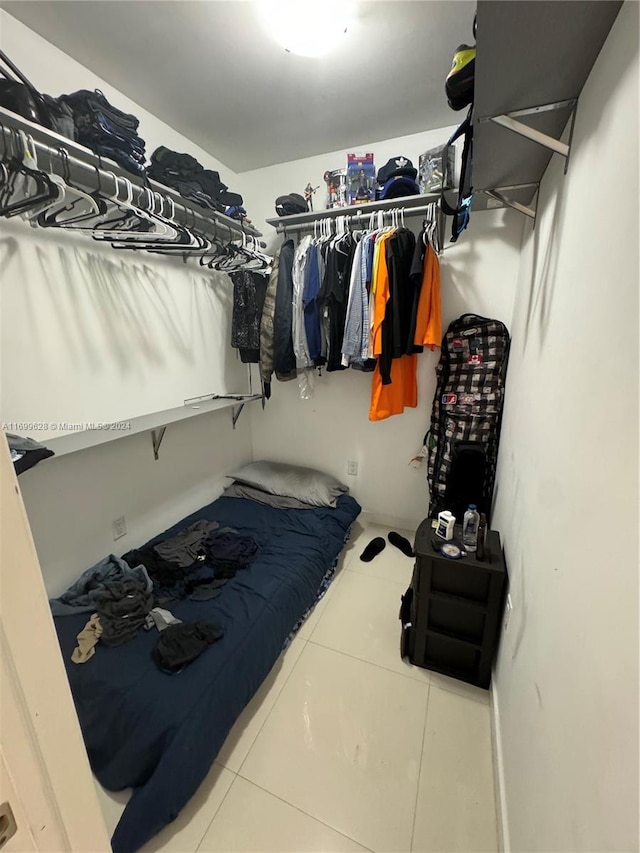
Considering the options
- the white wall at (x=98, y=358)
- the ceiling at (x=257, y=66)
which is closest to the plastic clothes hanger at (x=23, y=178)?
the white wall at (x=98, y=358)

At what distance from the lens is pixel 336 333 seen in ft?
6.81

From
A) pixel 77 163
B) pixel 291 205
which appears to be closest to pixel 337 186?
pixel 291 205

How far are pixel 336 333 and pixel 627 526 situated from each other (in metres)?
1.76

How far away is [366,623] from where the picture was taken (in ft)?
5.95

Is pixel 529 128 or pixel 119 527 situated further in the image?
pixel 119 527

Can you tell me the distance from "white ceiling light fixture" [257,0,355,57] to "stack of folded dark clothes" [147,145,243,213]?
64 centimetres

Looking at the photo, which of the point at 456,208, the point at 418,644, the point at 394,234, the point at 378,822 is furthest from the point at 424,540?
the point at 456,208

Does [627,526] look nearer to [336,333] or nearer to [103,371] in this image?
[336,333]

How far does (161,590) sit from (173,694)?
1.94 feet

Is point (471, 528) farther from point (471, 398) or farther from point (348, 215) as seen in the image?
point (348, 215)

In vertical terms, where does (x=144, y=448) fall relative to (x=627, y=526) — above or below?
below

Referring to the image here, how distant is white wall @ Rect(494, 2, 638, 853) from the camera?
520 mm

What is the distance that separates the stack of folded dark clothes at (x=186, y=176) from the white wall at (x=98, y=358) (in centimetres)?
43

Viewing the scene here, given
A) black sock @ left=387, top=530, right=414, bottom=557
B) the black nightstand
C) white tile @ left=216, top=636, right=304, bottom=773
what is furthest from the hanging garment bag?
white tile @ left=216, top=636, right=304, bottom=773
